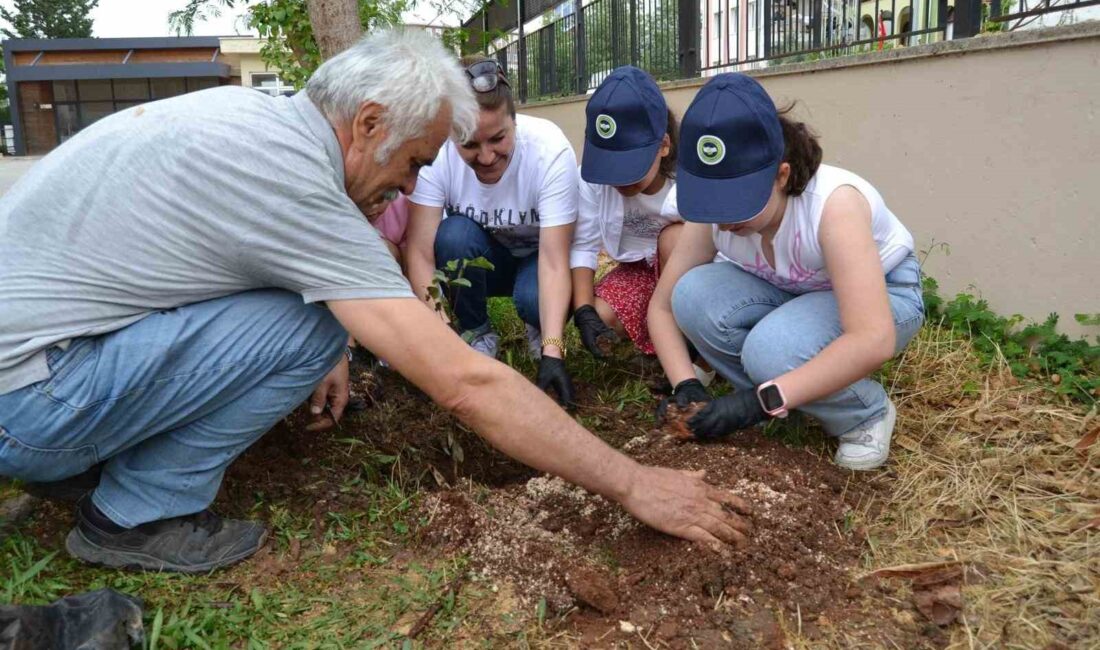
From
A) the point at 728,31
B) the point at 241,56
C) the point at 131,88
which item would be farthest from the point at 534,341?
the point at 131,88

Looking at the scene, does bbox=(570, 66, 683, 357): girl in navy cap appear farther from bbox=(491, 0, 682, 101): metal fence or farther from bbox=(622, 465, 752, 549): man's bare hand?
bbox=(491, 0, 682, 101): metal fence

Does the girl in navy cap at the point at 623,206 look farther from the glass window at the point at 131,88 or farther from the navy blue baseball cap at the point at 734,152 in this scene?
the glass window at the point at 131,88

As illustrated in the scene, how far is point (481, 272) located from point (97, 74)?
38341 mm

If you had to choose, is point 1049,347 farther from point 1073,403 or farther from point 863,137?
point 863,137

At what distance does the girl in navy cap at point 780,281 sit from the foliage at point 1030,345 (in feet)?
2.51

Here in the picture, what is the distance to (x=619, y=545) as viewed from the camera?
7.38ft

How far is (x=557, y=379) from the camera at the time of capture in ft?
10.1

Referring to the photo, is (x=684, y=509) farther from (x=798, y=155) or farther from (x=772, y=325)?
(x=798, y=155)

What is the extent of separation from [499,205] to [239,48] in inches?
1438

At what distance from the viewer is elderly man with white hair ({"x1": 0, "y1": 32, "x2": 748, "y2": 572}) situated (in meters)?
1.86

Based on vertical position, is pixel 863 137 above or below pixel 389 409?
above

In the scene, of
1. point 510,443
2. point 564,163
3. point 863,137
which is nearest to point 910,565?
point 510,443

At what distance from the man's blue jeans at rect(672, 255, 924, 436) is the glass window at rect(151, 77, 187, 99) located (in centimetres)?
3756

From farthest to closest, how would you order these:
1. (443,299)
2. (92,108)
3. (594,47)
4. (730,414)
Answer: (92,108)
(594,47)
(443,299)
(730,414)
